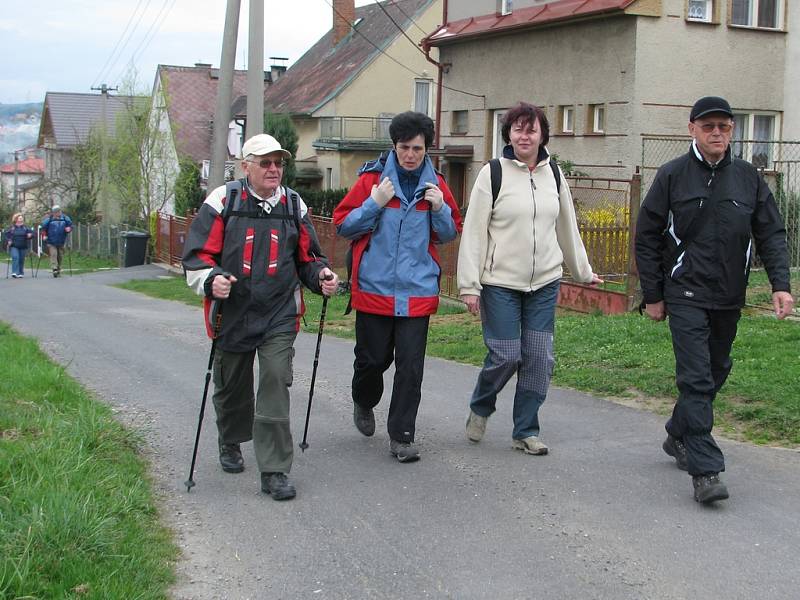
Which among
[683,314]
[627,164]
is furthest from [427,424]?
[627,164]

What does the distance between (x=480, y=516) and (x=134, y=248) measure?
102 ft

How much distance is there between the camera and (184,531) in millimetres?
5129

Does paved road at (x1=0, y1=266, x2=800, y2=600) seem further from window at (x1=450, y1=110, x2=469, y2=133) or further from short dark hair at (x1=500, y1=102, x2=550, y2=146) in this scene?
window at (x1=450, y1=110, x2=469, y2=133)

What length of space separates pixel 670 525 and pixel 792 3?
726 inches

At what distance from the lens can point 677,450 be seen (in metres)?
6.04

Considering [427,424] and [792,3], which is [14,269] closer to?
[792,3]

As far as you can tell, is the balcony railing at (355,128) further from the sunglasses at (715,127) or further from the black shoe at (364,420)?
the sunglasses at (715,127)

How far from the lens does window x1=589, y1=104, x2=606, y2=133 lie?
20.9 metres

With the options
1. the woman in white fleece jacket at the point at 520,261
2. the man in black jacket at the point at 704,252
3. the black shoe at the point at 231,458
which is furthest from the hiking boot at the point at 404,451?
the man in black jacket at the point at 704,252

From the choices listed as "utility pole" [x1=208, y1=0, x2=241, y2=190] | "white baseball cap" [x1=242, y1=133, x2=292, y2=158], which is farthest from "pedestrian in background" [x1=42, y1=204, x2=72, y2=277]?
"white baseball cap" [x1=242, y1=133, x2=292, y2=158]

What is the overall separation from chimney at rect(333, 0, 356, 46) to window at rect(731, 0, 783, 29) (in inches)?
981

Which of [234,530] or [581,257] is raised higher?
[581,257]

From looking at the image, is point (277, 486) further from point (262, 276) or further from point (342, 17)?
point (342, 17)

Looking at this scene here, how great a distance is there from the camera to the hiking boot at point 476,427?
6707mm
